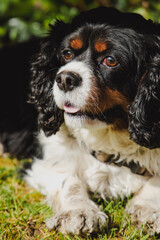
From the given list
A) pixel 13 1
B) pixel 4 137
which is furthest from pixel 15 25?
pixel 4 137

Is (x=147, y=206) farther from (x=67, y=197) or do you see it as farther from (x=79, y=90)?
(x=79, y=90)

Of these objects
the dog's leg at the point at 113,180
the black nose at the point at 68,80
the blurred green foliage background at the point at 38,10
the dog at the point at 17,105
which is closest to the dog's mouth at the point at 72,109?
the black nose at the point at 68,80

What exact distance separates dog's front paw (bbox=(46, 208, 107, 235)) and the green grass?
5 centimetres

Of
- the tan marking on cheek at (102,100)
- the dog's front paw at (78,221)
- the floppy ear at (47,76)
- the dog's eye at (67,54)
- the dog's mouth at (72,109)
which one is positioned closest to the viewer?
the dog's front paw at (78,221)

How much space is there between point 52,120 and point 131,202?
1.04 metres

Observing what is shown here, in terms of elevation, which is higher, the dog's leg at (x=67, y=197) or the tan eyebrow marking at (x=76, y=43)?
the tan eyebrow marking at (x=76, y=43)

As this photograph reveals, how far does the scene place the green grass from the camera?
2.74 metres

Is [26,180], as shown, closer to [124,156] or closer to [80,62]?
[124,156]

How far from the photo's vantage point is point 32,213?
9.96ft

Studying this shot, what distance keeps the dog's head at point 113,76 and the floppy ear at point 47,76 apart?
301 mm

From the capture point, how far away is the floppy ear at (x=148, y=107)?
289 centimetres

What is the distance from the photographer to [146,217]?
9.24 feet

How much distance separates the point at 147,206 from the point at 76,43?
1522 mm

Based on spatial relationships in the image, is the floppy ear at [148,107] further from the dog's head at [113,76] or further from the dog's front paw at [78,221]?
the dog's front paw at [78,221]
